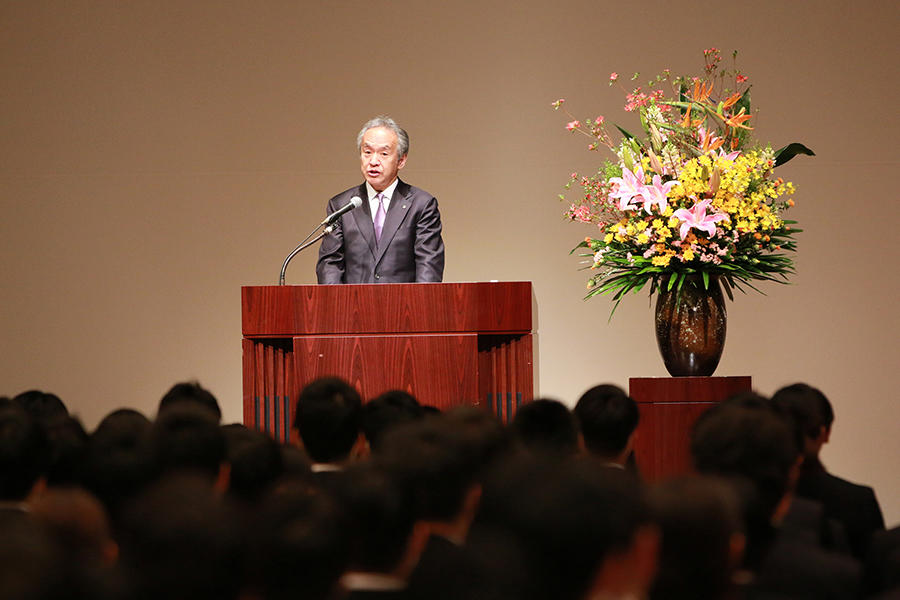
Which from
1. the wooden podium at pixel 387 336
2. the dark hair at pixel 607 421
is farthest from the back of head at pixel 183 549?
the wooden podium at pixel 387 336

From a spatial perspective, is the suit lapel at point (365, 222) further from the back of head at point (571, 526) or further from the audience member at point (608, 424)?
the back of head at point (571, 526)

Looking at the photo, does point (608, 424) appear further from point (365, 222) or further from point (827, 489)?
point (365, 222)

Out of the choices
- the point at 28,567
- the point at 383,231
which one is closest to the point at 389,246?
the point at 383,231

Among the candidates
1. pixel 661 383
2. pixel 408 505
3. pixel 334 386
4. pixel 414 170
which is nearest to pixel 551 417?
pixel 334 386

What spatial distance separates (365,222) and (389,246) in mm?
139

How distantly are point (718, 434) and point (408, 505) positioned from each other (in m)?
0.59

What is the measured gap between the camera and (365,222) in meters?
4.28

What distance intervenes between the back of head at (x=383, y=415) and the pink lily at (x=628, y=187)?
119 cm

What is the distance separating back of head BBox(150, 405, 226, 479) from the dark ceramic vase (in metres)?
1.95

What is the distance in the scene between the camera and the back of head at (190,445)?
1.98 meters

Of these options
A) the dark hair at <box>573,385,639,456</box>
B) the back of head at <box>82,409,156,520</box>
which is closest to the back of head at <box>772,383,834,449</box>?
the dark hair at <box>573,385,639,456</box>

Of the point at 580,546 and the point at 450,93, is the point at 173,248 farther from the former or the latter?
the point at 580,546

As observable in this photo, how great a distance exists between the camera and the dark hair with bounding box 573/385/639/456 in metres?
2.58

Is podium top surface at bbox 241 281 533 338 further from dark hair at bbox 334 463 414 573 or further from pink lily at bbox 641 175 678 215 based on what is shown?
dark hair at bbox 334 463 414 573
